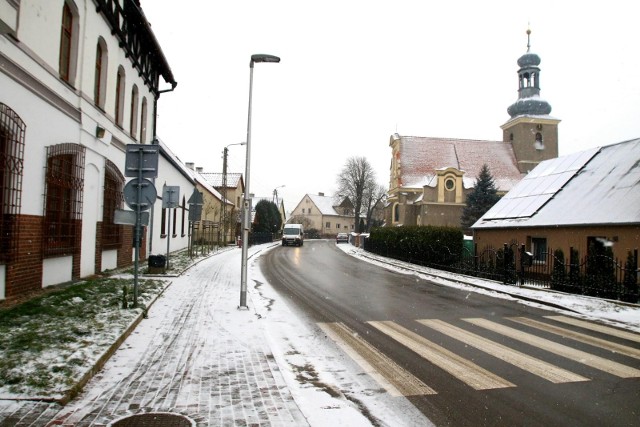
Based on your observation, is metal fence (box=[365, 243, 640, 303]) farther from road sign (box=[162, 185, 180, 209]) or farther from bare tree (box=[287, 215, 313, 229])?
bare tree (box=[287, 215, 313, 229])

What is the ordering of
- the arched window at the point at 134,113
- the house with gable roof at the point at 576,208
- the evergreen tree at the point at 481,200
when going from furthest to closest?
1. the evergreen tree at the point at 481,200
2. the arched window at the point at 134,113
3. the house with gable roof at the point at 576,208

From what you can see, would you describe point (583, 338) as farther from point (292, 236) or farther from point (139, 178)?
point (292, 236)

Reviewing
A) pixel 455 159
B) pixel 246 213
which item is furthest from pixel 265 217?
pixel 246 213

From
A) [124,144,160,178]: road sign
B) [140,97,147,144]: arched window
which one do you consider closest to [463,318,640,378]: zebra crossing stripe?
[124,144,160,178]: road sign

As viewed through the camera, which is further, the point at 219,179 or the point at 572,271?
the point at 219,179

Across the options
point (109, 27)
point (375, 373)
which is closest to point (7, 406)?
point (375, 373)

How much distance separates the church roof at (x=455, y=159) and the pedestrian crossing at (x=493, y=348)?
4878 cm

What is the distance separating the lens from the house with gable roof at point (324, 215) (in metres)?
106

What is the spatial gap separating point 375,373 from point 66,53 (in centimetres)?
1051

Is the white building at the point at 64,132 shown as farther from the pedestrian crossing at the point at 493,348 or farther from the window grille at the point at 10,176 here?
the pedestrian crossing at the point at 493,348

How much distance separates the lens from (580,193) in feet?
65.8

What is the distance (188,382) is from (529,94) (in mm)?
63027

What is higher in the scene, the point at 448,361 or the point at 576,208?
the point at 576,208

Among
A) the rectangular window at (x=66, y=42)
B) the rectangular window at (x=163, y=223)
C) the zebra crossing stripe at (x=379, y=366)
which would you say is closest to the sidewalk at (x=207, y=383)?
the zebra crossing stripe at (x=379, y=366)
